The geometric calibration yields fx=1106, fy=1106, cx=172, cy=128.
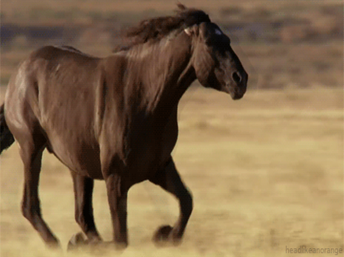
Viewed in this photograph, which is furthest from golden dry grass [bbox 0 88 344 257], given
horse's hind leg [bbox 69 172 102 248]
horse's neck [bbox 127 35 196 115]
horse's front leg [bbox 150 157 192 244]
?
horse's neck [bbox 127 35 196 115]

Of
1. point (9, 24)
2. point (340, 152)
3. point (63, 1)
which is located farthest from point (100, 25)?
point (340, 152)

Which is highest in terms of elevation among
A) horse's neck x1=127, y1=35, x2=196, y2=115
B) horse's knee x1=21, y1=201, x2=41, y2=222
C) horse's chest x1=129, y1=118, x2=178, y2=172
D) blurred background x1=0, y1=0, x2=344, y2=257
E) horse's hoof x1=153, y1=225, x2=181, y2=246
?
horse's neck x1=127, y1=35, x2=196, y2=115

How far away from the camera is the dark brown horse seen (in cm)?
797

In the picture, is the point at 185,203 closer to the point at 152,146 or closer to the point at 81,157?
the point at 152,146

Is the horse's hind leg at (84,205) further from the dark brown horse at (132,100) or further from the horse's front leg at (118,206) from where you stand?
the horse's front leg at (118,206)

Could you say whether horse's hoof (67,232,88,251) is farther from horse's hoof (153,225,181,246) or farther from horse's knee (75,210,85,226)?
horse's hoof (153,225,181,246)

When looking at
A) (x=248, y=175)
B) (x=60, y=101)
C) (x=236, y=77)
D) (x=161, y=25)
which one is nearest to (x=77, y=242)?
(x=60, y=101)

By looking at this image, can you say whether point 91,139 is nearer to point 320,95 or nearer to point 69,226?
point 69,226

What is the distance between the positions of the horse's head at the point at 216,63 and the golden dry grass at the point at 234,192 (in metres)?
1.10

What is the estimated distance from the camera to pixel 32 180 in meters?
9.07

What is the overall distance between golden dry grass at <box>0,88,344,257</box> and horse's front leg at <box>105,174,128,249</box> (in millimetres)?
149

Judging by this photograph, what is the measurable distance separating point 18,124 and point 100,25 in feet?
121

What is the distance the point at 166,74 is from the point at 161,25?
1.26ft

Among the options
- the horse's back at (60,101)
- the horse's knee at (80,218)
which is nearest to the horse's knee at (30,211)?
the horse's knee at (80,218)
